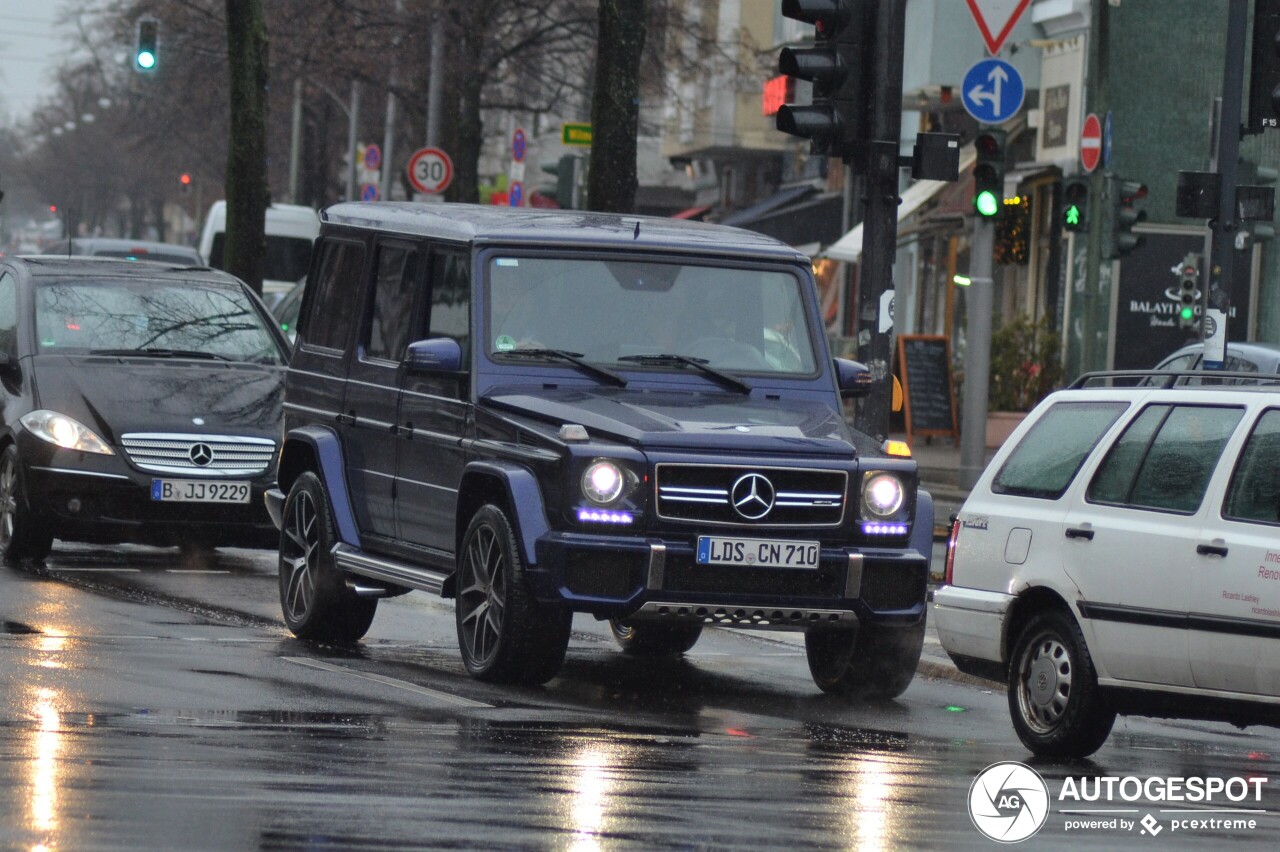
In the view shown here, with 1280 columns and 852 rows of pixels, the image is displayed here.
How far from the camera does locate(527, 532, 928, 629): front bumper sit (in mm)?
9797

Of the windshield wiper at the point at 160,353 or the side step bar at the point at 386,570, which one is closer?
the side step bar at the point at 386,570

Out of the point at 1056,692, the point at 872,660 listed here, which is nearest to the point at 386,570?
the point at 872,660

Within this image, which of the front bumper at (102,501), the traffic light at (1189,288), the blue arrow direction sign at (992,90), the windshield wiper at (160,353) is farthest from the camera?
the traffic light at (1189,288)

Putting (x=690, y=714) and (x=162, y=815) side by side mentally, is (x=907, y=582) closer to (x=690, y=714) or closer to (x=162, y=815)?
(x=690, y=714)

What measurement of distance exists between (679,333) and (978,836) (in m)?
4.29

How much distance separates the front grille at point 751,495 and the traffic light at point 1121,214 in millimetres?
15030

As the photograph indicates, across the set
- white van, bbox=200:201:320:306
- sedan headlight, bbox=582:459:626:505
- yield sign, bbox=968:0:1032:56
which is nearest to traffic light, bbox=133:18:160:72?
white van, bbox=200:201:320:306

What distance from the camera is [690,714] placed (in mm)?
9820

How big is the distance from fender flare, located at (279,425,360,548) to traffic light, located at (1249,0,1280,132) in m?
9.11

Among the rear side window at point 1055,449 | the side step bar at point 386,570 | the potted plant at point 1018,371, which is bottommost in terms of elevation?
the potted plant at point 1018,371

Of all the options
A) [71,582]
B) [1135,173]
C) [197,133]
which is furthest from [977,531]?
[197,133]

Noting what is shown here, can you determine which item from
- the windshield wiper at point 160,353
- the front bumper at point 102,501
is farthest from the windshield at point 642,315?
the windshield wiper at point 160,353

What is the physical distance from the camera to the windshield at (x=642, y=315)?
10.9 meters

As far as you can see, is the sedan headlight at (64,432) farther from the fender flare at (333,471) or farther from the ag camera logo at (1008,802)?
the ag camera logo at (1008,802)
